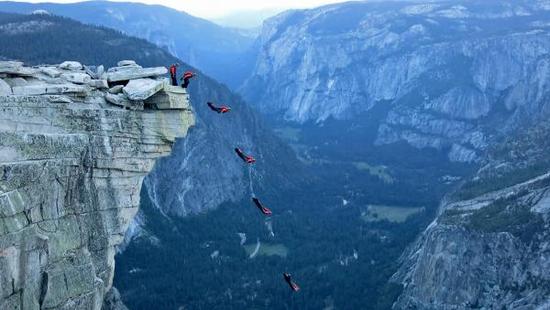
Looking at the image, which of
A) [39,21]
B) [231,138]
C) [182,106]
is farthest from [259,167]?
[182,106]

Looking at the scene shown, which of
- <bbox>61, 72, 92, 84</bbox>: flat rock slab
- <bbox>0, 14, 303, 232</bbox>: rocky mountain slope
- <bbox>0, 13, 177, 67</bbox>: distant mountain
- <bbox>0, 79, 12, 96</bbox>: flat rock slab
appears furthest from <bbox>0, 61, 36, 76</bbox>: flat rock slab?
<bbox>0, 13, 177, 67</bbox>: distant mountain

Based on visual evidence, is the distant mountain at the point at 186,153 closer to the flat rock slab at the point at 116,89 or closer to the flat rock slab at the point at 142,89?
the flat rock slab at the point at 116,89

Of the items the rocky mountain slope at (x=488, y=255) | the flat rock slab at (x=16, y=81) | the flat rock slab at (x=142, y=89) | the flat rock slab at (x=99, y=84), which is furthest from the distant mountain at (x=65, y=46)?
the flat rock slab at (x=142, y=89)

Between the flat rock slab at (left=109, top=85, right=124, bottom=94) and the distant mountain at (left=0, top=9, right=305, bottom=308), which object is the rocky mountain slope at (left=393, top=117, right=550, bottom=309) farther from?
the flat rock slab at (left=109, top=85, right=124, bottom=94)

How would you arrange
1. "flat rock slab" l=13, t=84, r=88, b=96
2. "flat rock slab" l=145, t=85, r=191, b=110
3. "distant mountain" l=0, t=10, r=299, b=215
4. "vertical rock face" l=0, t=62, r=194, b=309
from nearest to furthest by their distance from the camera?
1. "vertical rock face" l=0, t=62, r=194, b=309
2. "flat rock slab" l=13, t=84, r=88, b=96
3. "flat rock slab" l=145, t=85, r=191, b=110
4. "distant mountain" l=0, t=10, r=299, b=215

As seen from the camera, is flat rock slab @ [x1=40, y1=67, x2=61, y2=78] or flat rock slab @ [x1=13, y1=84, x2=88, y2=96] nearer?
flat rock slab @ [x1=13, y1=84, x2=88, y2=96]

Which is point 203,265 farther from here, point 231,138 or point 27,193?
point 27,193
